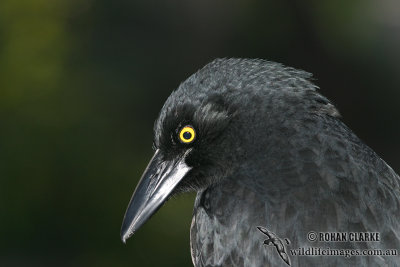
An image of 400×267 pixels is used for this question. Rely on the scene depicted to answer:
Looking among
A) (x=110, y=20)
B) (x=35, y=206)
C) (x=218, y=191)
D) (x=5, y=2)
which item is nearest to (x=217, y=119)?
(x=218, y=191)

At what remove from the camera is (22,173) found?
329 inches

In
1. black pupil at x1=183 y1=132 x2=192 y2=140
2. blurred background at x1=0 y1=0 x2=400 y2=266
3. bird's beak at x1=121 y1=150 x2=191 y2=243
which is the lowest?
blurred background at x1=0 y1=0 x2=400 y2=266

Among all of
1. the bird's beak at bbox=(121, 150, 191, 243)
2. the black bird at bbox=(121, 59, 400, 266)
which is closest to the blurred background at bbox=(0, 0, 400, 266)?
the bird's beak at bbox=(121, 150, 191, 243)

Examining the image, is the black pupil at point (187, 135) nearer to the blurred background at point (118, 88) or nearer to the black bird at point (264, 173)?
the black bird at point (264, 173)

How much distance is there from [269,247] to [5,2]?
6016mm

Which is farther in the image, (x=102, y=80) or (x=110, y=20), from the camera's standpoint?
(x=110, y=20)

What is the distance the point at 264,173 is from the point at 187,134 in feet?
1.87

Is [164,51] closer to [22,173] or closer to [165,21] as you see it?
[165,21]

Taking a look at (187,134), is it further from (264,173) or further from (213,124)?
(264,173)

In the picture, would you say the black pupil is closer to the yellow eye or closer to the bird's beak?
the yellow eye

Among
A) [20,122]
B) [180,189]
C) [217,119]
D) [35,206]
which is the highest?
[217,119]

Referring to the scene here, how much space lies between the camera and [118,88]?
A: 1012 cm

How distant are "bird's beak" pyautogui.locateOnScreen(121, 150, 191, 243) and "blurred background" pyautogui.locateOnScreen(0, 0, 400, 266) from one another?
3.61 metres

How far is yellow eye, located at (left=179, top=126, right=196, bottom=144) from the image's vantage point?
464 cm
